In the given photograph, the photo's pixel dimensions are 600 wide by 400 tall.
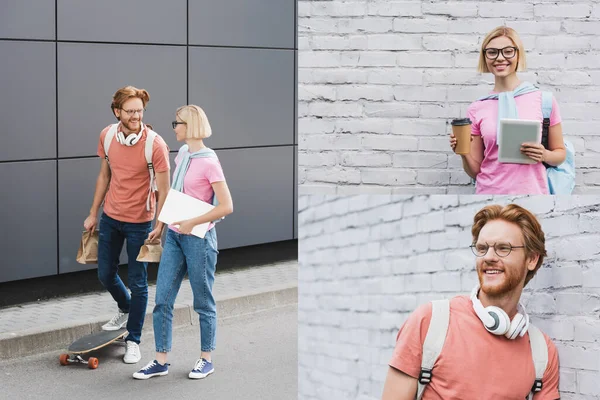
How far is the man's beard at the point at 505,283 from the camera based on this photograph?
9.34 feet

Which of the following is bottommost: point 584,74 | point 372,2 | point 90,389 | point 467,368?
point 90,389

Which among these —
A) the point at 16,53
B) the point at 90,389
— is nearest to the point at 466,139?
the point at 90,389

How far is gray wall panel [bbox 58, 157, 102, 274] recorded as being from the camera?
29.6ft

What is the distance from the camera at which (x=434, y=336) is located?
293 cm

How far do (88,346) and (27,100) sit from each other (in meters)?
2.71

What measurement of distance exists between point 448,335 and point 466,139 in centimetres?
127

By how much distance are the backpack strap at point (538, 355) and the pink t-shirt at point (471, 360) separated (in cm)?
1

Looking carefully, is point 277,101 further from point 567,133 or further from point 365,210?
point 365,210

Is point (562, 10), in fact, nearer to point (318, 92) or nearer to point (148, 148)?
point (318, 92)

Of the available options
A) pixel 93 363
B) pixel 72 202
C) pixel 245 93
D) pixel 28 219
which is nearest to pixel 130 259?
pixel 93 363

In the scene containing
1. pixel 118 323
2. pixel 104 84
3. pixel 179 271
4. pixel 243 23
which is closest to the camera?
pixel 179 271

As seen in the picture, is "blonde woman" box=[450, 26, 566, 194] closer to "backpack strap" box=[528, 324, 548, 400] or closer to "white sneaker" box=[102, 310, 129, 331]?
"backpack strap" box=[528, 324, 548, 400]

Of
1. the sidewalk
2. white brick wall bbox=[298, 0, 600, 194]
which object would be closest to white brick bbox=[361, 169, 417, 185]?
white brick wall bbox=[298, 0, 600, 194]

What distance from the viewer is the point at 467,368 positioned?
2.90 metres
